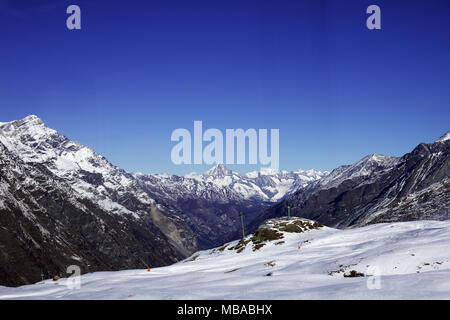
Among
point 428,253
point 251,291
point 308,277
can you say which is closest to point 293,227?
point 428,253

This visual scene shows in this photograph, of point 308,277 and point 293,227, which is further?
point 293,227
